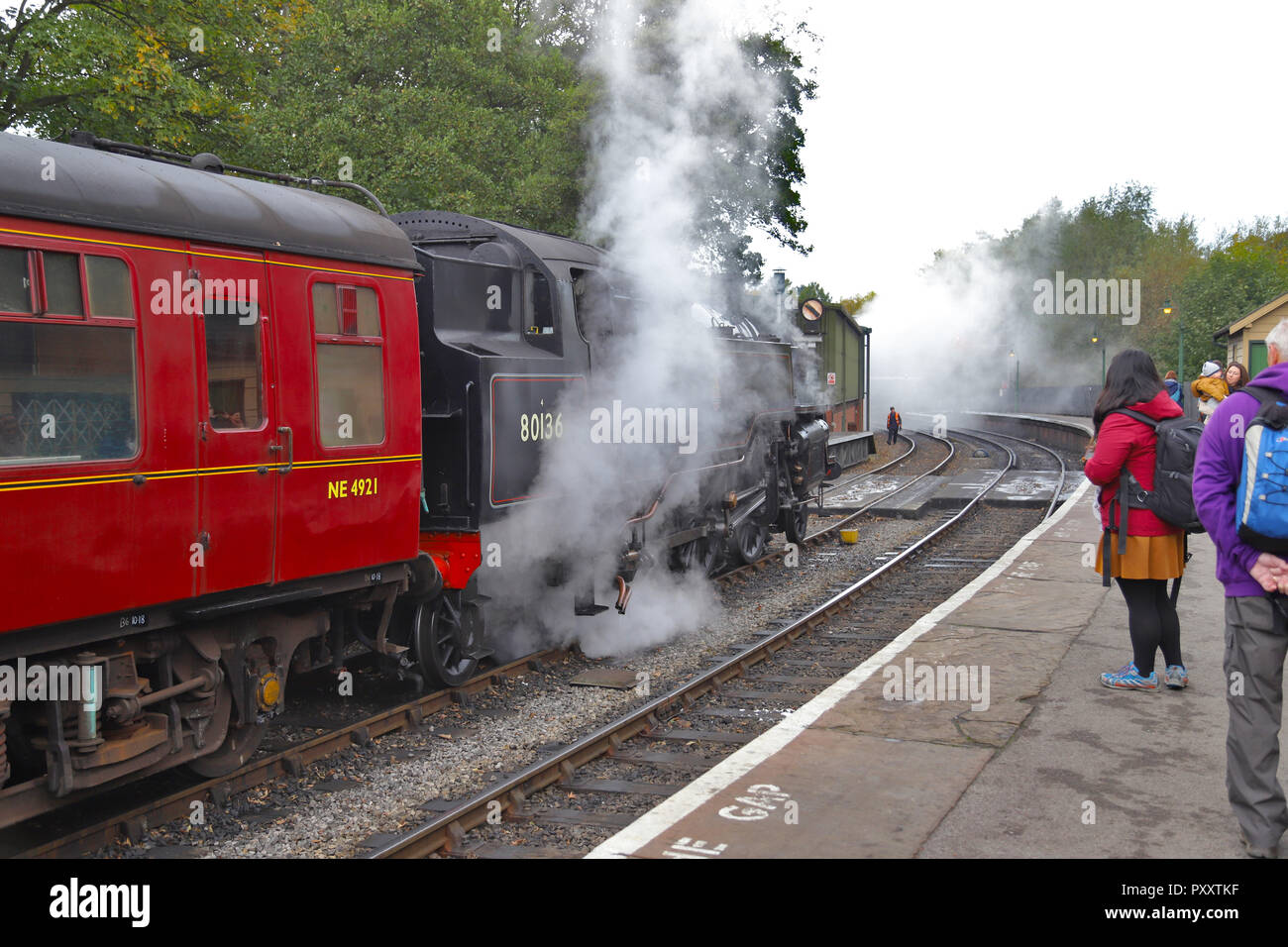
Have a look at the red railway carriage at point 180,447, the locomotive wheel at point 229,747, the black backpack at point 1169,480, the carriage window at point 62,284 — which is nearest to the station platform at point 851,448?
the black backpack at point 1169,480

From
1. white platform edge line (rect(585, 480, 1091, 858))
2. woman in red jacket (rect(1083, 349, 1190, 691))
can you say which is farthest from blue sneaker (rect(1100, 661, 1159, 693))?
white platform edge line (rect(585, 480, 1091, 858))

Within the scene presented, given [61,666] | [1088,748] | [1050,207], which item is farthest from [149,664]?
[1050,207]

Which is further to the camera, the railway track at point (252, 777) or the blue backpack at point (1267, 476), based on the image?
the railway track at point (252, 777)

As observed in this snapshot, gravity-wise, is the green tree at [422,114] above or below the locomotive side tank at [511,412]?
above

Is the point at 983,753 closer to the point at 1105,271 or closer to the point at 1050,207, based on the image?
the point at 1105,271

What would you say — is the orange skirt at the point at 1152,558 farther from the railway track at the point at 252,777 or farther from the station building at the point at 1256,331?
the station building at the point at 1256,331

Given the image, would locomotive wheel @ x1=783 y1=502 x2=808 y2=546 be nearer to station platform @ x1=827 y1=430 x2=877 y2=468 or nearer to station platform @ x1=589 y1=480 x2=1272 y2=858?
station platform @ x1=589 y1=480 x2=1272 y2=858

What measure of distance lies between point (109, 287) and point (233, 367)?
2.49 feet

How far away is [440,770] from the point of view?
6.01m

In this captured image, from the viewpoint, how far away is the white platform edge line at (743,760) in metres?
4.36

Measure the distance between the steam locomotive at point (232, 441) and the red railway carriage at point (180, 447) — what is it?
0.04 feet

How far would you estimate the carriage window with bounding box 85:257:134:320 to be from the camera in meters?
4.53

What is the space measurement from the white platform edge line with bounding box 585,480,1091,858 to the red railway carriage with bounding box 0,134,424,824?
2.32m

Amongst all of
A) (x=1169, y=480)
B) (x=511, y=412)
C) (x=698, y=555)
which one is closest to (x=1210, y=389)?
(x=1169, y=480)
